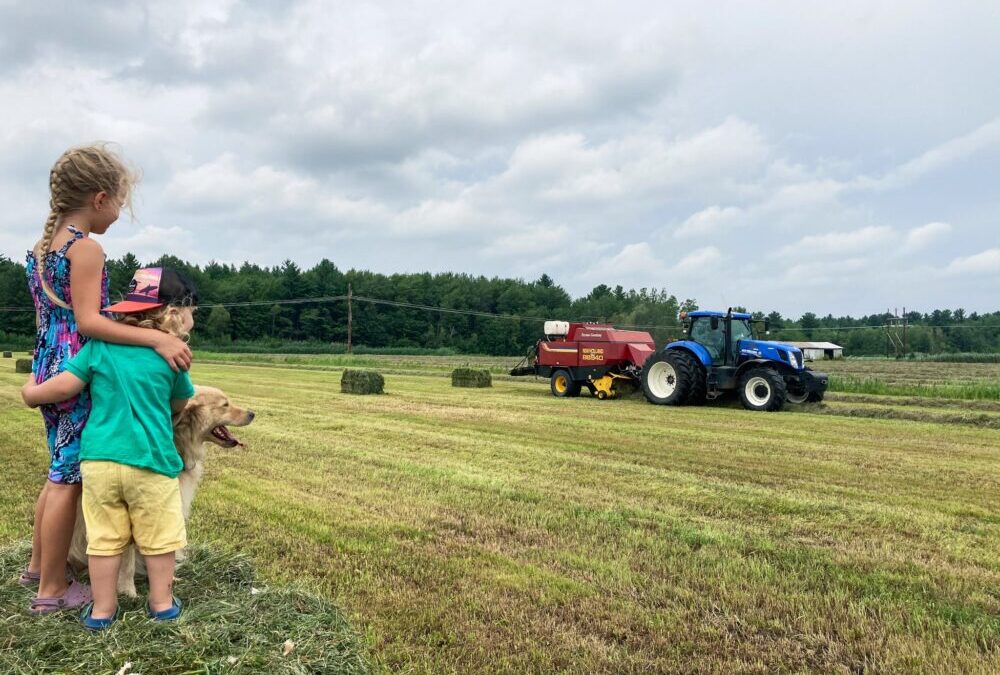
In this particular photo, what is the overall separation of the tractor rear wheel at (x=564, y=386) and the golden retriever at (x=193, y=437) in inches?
559

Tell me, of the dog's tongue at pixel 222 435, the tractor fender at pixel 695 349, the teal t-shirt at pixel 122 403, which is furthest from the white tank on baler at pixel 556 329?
the teal t-shirt at pixel 122 403

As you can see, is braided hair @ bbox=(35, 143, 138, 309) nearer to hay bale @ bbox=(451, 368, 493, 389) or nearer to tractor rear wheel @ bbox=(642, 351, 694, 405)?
tractor rear wheel @ bbox=(642, 351, 694, 405)

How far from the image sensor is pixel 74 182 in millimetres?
2752

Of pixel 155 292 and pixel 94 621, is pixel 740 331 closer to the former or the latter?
pixel 155 292

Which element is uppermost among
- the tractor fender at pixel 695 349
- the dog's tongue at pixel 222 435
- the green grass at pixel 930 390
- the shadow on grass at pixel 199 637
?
the tractor fender at pixel 695 349

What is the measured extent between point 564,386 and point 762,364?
4.97 meters

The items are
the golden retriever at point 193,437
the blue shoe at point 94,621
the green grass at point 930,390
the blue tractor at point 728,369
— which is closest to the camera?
the blue shoe at point 94,621

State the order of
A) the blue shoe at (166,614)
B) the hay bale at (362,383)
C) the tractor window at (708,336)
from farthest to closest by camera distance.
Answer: the hay bale at (362,383)
the tractor window at (708,336)
the blue shoe at (166,614)

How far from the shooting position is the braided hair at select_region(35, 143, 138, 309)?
2744 mm

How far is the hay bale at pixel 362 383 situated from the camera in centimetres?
1600

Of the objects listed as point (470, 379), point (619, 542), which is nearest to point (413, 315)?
point (470, 379)

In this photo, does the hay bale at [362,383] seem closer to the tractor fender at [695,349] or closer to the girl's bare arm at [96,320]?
the tractor fender at [695,349]

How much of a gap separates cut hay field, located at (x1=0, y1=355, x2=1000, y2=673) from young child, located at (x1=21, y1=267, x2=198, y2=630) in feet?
3.00

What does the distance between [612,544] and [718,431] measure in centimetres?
642
